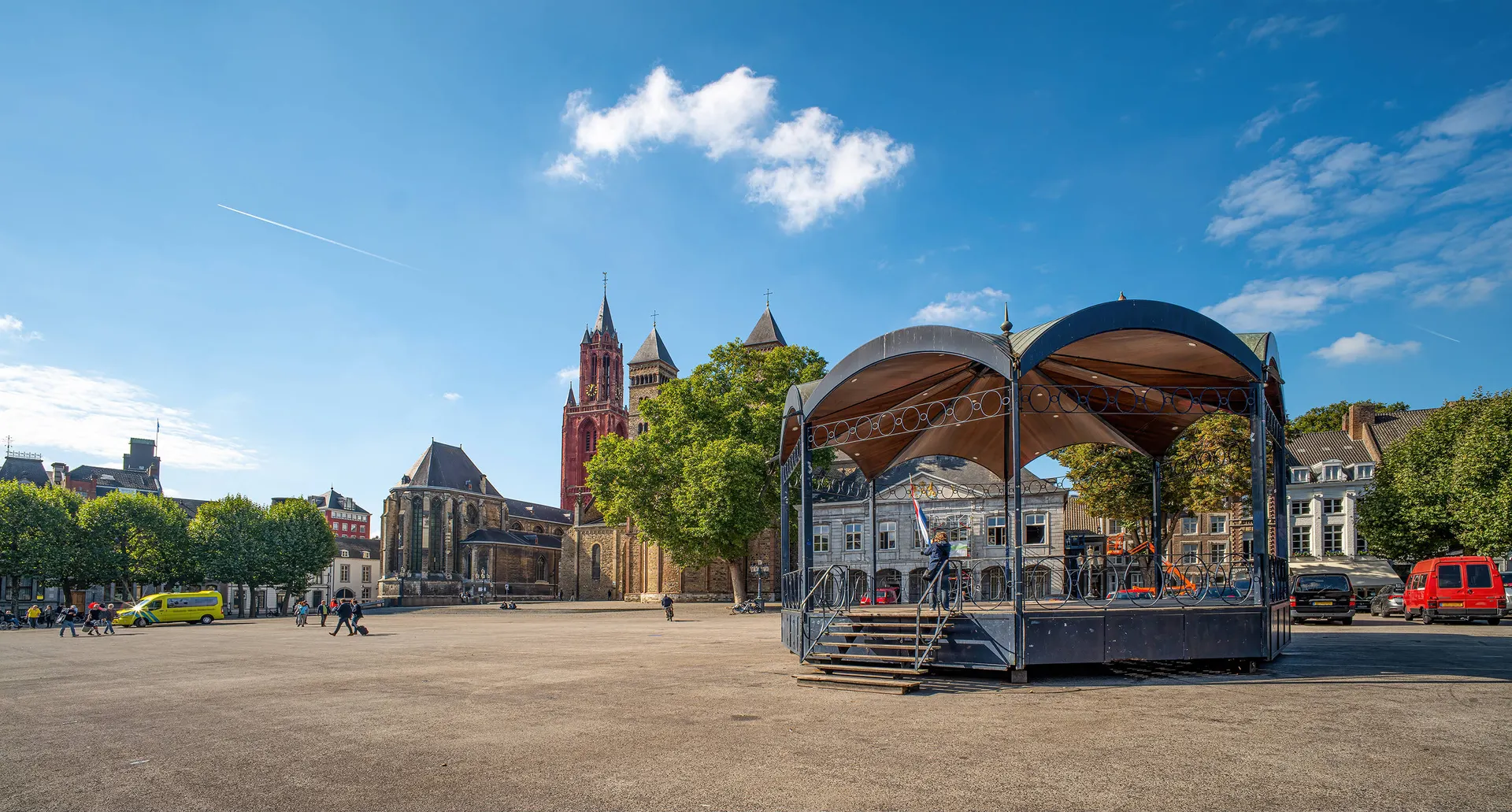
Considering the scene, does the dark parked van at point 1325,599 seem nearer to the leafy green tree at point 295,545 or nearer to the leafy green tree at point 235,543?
the leafy green tree at point 235,543

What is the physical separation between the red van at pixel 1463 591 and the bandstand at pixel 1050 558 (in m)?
14.0

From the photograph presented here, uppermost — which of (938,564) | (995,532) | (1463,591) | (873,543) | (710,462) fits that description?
(710,462)

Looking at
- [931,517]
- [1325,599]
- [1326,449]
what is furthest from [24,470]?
[1326,449]

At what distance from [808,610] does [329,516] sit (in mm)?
157693

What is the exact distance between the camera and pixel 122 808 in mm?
6621

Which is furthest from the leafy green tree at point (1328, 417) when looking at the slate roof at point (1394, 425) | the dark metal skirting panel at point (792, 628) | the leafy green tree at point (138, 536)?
the leafy green tree at point (138, 536)

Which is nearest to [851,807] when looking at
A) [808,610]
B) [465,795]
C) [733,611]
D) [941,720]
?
[465,795]

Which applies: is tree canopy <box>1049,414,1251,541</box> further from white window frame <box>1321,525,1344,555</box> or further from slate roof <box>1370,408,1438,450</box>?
slate roof <box>1370,408,1438,450</box>

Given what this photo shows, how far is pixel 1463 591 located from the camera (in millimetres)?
26703

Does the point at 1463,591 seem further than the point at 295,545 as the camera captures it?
No

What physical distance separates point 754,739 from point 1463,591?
92.4 feet

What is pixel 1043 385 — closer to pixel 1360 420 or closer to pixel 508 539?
pixel 1360 420

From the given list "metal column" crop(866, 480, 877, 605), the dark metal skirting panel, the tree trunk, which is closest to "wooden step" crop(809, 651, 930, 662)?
the dark metal skirting panel

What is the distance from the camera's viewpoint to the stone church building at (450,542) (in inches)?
3755
